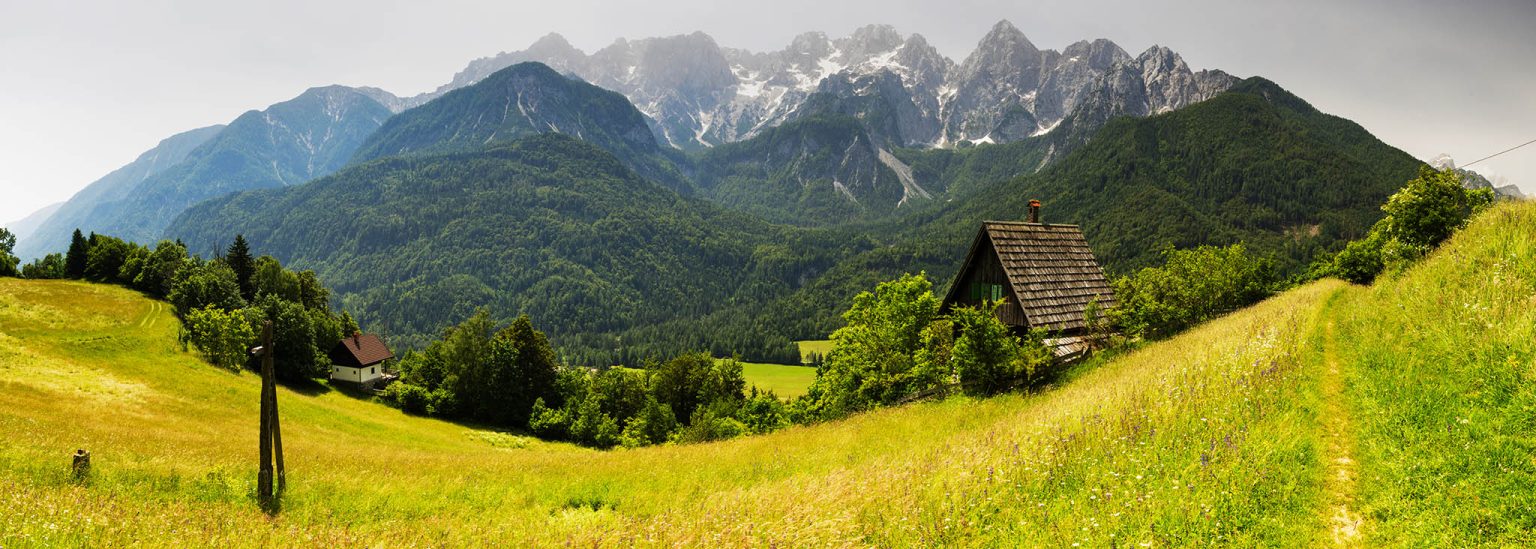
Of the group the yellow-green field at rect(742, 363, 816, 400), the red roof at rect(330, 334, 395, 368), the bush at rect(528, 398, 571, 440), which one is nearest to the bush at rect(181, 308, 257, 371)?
the red roof at rect(330, 334, 395, 368)

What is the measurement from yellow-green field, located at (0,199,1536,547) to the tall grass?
0.03 metres

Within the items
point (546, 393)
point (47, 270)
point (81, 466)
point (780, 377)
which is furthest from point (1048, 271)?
point (780, 377)

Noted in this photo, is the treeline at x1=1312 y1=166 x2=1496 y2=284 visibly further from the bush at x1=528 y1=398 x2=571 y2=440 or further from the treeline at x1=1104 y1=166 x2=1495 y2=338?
the bush at x1=528 y1=398 x2=571 y2=440

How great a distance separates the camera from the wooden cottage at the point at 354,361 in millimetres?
71938

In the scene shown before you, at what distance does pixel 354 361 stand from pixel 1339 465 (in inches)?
3451

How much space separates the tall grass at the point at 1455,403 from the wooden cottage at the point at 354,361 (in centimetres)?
8743

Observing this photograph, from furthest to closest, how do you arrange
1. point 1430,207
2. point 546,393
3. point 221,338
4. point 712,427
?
point 546,393
point 221,338
point 712,427
point 1430,207

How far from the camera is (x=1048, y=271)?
24203 millimetres

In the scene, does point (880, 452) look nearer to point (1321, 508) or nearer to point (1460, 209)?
point (1321, 508)

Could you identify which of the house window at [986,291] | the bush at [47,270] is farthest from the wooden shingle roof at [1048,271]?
the bush at [47,270]

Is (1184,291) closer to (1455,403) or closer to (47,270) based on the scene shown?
(1455,403)

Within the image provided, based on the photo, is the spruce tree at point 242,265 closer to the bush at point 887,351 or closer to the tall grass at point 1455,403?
the bush at point 887,351

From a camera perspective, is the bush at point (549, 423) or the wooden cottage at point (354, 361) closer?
the bush at point (549, 423)

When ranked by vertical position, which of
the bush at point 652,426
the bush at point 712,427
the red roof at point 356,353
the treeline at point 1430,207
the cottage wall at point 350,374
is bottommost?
the bush at point 652,426
